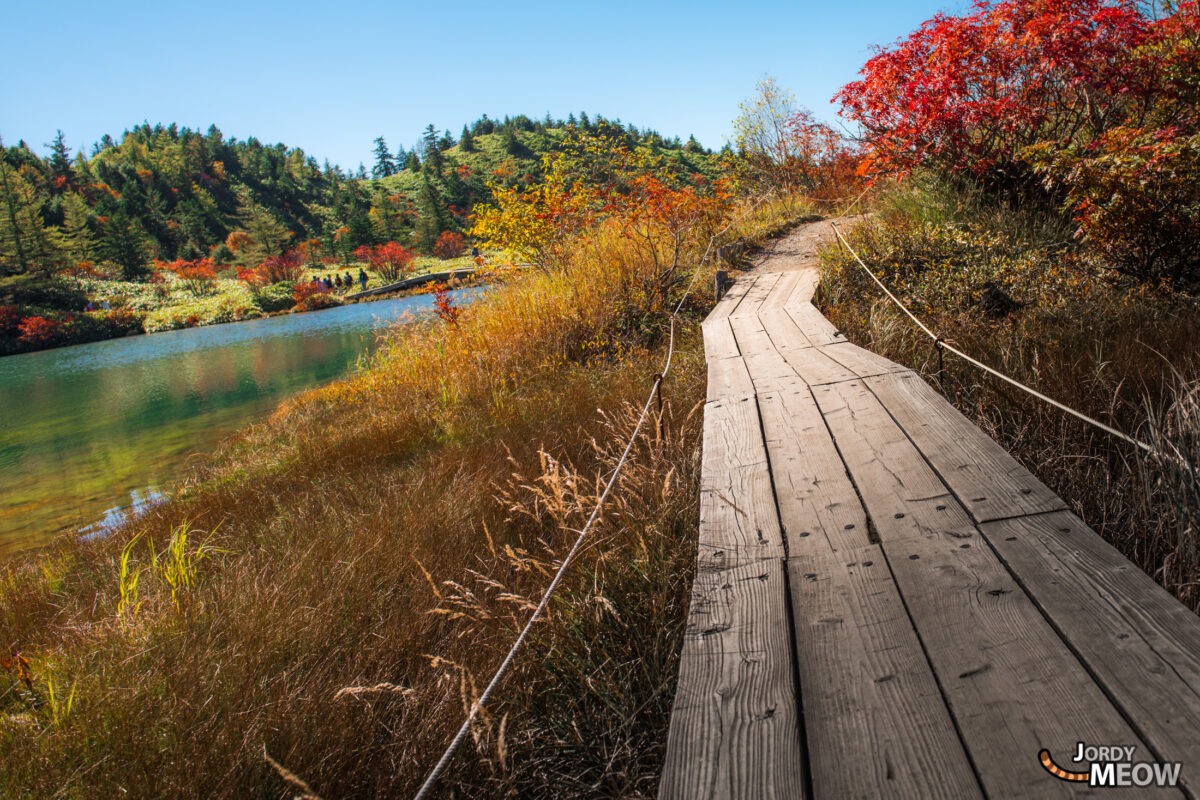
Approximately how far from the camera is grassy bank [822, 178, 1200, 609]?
1.74 metres

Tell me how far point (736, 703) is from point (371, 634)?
4.73ft

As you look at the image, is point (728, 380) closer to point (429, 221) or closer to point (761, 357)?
point (761, 357)

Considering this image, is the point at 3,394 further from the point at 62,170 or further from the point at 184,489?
the point at 62,170

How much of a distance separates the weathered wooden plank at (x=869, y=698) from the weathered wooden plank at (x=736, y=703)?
1.5 inches

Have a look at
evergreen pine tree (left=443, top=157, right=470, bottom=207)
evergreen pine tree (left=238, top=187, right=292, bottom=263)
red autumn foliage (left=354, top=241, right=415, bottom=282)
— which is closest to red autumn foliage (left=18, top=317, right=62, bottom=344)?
red autumn foliage (left=354, top=241, right=415, bottom=282)

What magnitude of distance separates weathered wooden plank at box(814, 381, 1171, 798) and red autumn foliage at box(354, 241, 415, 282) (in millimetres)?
41664

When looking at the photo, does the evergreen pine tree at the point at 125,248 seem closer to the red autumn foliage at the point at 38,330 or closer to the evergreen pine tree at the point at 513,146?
the red autumn foliage at the point at 38,330

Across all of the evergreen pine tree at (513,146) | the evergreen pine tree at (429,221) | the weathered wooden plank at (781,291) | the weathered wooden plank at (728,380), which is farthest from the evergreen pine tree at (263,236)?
the weathered wooden plank at (728,380)

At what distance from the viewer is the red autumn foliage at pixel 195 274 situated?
35.8 m

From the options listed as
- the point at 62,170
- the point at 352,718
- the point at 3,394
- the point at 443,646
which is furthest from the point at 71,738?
the point at 62,170

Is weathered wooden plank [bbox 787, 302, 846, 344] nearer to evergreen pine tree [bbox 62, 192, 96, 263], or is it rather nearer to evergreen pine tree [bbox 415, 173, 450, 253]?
evergreen pine tree [bbox 415, 173, 450, 253]

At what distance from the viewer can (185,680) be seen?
1555mm

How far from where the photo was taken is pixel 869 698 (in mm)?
916

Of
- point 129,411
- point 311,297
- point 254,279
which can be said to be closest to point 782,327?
point 129,411
